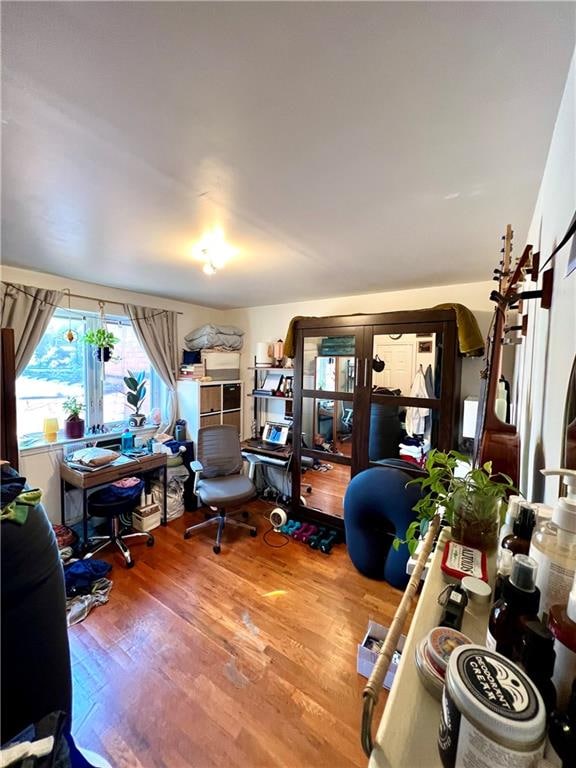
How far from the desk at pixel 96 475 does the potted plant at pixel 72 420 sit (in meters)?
0.29

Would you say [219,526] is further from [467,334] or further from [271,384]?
[467,334]

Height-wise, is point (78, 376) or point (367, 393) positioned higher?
point (78, 376)

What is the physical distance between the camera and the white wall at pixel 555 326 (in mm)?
716

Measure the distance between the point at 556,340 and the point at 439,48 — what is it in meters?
0.76

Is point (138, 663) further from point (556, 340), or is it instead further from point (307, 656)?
point (556, 340)

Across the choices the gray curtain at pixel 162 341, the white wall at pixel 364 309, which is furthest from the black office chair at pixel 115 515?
the white wall at pixel 364 309

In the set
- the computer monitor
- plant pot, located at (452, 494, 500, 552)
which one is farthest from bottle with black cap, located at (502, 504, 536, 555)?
the computer monitor

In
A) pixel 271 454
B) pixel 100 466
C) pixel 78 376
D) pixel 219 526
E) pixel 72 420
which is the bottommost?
pixel 219 526

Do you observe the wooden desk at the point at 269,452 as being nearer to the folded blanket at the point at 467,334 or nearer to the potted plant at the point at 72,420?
the potted plant at the point at 72,420

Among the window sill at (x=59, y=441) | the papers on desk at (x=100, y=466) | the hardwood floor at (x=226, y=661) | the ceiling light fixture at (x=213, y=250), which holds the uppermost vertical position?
the ceiling light fixture at (x=213, y=250)

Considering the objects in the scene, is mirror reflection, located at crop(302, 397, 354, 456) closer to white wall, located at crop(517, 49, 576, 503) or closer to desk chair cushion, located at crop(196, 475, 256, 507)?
desk chair cushion, located at crop(196, 475, 256, 507)

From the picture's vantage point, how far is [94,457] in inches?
101

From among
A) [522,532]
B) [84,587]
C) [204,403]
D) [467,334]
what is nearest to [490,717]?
[522,532]

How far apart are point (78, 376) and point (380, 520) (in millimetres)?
2987
